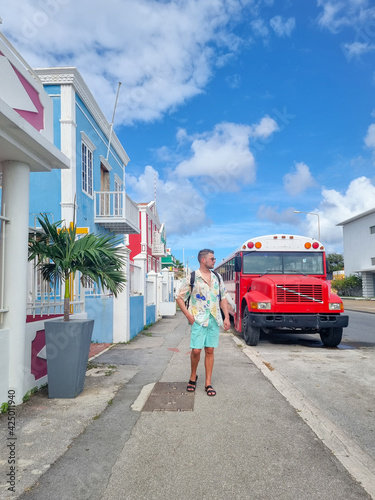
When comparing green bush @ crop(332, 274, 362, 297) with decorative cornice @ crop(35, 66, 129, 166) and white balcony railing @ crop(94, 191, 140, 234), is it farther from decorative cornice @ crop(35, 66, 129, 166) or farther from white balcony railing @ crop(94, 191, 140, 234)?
decorative cornice @ crop(35, 66, 129, 166)

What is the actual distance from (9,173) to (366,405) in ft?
17.2

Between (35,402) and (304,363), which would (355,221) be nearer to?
(304,363)

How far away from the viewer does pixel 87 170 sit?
14.2 metres

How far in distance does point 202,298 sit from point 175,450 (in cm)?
212

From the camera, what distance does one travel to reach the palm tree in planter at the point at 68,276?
4.99 m

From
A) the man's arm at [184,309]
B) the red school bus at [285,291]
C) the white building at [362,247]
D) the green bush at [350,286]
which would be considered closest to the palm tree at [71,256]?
the man's arm at [184,309]

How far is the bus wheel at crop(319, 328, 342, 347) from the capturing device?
941 centimetres

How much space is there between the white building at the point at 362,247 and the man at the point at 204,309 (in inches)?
1668

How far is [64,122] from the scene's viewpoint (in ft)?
40.1

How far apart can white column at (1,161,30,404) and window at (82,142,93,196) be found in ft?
28.2

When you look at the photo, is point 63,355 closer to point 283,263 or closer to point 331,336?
point 331,336

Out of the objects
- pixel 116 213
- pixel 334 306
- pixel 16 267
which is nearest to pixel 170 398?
pixel 16 267

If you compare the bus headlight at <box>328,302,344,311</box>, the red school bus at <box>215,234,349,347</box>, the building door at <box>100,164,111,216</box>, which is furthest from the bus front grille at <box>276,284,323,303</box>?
the building door at <box>100,164,111,216</box>

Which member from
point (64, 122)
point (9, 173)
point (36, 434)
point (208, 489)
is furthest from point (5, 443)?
point (64, 122)
